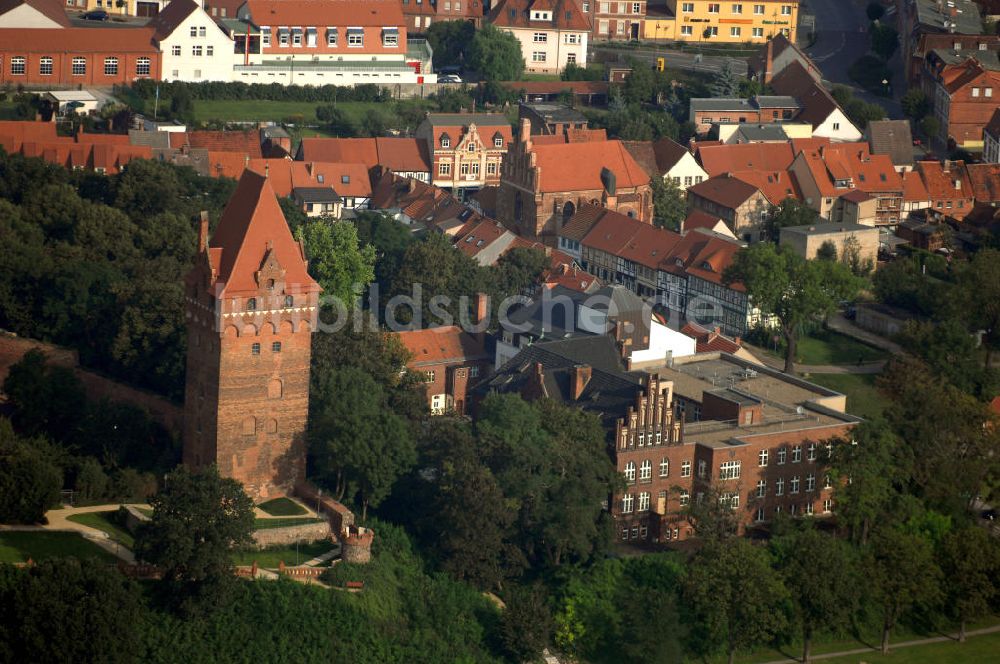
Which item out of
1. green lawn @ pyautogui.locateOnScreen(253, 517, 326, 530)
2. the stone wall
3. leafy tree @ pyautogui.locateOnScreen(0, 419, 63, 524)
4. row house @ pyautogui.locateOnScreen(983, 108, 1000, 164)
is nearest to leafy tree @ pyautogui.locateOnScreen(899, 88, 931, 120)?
row house @ pyautogui.locateOnScreen(983, 108, 1000, 164)

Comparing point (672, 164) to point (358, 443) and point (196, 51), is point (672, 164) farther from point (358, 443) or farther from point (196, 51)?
point (358, 443)

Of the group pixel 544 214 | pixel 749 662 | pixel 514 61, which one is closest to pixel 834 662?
pixel 749 662

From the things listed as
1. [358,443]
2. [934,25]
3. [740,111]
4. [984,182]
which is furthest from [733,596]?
[934,25]

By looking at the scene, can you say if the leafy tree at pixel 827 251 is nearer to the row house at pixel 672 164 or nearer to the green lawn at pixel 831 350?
the green lawn at pixel 831 350

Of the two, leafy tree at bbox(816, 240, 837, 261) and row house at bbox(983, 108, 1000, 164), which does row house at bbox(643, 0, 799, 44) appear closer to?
row house at bbox(983, 108, 1000, 164)

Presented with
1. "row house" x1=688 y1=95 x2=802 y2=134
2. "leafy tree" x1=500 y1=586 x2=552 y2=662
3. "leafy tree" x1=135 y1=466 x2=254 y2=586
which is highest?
"row house" x1=688 y1=95 x2=802 y2=134

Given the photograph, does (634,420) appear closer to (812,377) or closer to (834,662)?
(834,662)
